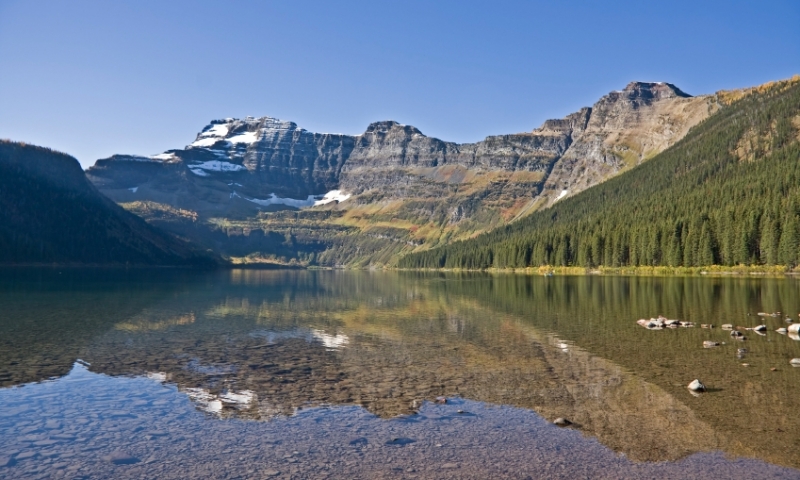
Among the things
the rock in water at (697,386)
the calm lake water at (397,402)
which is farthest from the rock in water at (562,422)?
the rock in water at (697,386)

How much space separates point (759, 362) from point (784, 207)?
12501cm

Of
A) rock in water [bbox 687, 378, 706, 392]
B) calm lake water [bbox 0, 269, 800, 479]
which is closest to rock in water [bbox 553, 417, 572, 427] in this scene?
calm lake water [bbox 0, 269, 800, 479]

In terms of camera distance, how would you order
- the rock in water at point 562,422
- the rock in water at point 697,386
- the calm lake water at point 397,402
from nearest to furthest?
the calm lake water at point 397,402, the rock in water at point 562,422, the rock in water at point 697,386

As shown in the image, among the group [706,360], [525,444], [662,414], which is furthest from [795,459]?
[706,360]

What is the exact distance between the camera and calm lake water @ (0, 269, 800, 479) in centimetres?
1706

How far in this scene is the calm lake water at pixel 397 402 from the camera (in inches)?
672

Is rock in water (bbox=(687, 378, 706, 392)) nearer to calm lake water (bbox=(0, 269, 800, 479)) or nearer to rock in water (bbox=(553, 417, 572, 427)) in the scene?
calm lake water (bbox=(0, 269, 800, 479))

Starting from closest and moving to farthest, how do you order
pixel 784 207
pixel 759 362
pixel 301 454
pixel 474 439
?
pixel 301 454 < pixel 474 439 < pixel 759 362 < pixel 784 207

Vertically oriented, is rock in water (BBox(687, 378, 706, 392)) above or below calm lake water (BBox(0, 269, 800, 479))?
above

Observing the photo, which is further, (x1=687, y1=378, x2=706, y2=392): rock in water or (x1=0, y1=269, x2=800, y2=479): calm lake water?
(x1=687, y1=378, x2=706, y2=392): rock in water

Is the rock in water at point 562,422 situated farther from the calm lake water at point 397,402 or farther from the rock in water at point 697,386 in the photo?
the rock in water at point 697,386

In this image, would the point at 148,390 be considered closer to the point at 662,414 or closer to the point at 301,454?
the point at 301,454

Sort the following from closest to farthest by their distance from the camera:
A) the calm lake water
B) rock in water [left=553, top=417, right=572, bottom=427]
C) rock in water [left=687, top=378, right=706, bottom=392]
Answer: the calm lake water
rock in water [left=553, top=417, right=572, bottom=427]
rock in water [left=687, top=378, right=706, bottom=392]

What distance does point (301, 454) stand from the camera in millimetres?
17797
